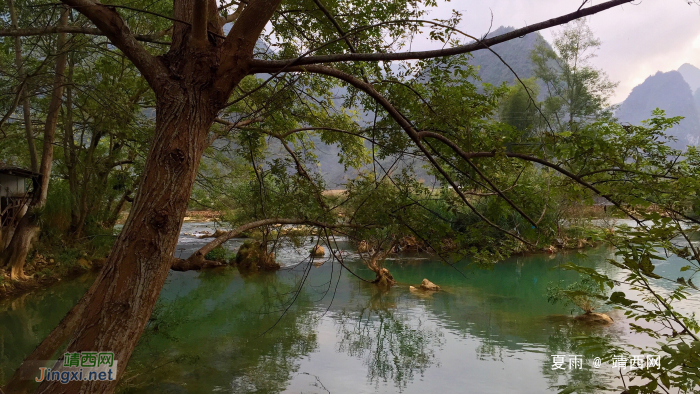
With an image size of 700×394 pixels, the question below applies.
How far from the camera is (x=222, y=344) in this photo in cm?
562

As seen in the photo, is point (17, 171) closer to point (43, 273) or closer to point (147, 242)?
point (43, 273)

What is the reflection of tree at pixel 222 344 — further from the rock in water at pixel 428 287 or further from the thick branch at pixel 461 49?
the thick branch at pixel 461 49

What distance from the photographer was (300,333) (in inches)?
242

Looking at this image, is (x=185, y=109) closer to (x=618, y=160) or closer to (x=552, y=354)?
(x=618, y=160)

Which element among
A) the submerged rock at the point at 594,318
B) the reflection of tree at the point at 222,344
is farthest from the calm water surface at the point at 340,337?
the submerged rock at the point at 594,318

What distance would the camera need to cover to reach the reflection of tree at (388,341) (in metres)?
5.09

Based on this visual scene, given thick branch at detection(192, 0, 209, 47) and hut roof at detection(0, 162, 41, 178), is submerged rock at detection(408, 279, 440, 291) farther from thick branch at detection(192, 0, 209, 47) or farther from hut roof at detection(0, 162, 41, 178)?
thick branch at detection(192, 0, 209, 47)

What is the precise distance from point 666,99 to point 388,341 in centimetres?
6553

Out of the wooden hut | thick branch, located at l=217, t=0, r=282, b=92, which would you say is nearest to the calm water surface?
the wooden hut

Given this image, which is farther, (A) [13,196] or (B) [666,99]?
(B) [666,99]

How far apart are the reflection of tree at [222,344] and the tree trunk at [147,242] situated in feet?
9.20

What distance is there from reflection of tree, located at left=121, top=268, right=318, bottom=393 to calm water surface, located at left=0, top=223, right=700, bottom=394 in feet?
0.05

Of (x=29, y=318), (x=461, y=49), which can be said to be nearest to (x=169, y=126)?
(x=461, y=49)

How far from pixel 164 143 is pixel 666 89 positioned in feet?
235
